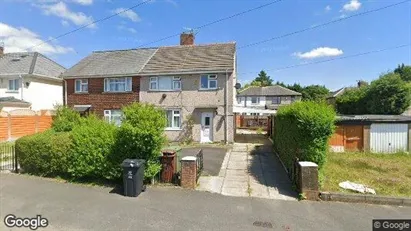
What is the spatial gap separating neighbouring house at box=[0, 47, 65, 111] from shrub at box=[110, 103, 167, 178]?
1826cm

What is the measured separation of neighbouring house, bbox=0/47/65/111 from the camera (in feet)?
75.6

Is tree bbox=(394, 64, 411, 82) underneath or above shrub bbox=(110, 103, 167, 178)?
above

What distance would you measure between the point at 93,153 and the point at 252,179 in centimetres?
543

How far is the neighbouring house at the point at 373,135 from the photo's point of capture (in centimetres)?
1424

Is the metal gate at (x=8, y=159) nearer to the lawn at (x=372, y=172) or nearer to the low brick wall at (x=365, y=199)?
the low brick wall at (x=365, y=199)

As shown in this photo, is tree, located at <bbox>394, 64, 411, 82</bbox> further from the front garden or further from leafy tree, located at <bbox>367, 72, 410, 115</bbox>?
the front garden

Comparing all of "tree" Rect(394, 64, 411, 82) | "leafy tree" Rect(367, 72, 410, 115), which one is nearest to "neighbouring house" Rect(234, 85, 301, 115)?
"leafy tree" Rect(367, 72, 410, 115)

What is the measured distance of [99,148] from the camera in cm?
845

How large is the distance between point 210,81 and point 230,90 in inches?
60.6

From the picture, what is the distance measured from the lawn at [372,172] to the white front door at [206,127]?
305 inches

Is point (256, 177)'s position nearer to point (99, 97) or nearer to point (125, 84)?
point (125, 84)

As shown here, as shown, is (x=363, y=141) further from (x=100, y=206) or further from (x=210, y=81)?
(x=100, y=206)

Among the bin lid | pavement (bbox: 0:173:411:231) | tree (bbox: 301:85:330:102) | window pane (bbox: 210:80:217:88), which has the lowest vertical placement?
pavement (bbox: 0:173:411:231)

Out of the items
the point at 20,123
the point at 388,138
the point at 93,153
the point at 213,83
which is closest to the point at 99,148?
the point at 93,153
